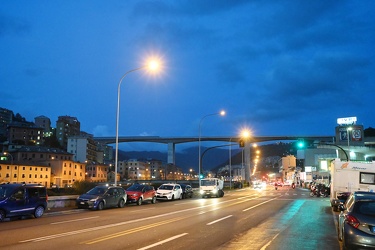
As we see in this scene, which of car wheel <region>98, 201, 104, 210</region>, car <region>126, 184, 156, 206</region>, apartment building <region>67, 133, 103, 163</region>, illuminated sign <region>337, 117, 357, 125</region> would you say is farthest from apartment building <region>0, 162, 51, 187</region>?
illuminated sign <region>337, 117, 357, 125</region>

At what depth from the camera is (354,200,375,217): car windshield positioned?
9.47m

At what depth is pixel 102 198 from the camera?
82.2 feet

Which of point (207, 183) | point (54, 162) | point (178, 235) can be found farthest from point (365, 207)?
point (54, 162)

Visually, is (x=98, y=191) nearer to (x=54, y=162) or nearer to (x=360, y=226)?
(x=360, y=226)

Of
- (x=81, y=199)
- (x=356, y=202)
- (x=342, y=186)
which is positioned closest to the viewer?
(x=356, y=202)

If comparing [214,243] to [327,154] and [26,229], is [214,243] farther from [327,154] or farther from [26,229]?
[327,154]

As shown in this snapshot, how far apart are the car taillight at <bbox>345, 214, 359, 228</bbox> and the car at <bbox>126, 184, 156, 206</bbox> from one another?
22.3m

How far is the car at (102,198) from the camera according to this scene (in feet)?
79.9

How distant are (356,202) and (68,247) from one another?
7670 millimetres

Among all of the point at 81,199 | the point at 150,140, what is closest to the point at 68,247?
the point at 81,199

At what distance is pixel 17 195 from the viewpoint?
725 inches

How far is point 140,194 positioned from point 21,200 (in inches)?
510

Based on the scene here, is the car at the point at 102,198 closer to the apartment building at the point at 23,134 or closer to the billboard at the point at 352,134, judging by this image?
the billboard at the point at 352,134

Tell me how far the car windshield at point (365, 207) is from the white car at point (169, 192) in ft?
89.3
